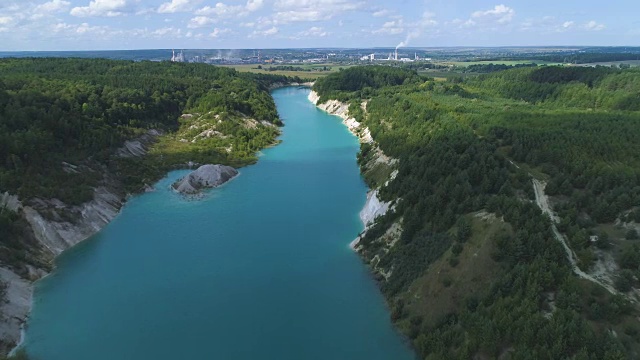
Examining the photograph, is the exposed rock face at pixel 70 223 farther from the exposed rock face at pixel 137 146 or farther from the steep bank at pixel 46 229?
the exposed rock face at pixel 137 146

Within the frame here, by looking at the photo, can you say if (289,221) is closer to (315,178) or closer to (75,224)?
(315,178)

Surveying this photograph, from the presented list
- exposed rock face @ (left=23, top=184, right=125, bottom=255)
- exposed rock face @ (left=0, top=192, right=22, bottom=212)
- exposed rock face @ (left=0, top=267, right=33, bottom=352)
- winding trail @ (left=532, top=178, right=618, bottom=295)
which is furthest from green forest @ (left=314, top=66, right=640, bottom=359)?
exposed rock face @ (left=0, top=192, right=22, bottom=212)

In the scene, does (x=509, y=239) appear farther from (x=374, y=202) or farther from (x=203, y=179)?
(x=203, y=179)

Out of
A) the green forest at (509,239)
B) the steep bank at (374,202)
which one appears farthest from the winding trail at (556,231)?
the steep bank at (374,202)

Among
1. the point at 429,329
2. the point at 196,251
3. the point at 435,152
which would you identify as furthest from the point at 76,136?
the point at 429,329

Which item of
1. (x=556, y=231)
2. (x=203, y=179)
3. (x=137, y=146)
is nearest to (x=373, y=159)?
(x=203, y=179)
